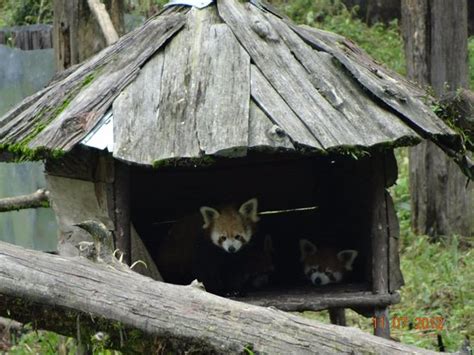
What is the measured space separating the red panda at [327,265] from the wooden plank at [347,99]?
1.37 meters

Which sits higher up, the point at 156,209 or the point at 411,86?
the point at 411,86

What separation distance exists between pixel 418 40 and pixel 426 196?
1679 millimetres

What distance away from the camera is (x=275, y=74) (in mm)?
5562

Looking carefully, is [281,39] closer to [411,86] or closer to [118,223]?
[411,86]

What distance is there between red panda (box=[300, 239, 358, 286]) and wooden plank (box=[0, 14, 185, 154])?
1930 mm

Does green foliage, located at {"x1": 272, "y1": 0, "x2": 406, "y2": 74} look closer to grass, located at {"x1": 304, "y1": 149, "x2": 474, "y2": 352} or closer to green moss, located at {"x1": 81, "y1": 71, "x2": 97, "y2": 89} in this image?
grass, located at {"x1": 304, "y1": 149, "x2": 474, "y2": 352}

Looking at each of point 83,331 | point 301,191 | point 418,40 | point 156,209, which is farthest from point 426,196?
point 83,331

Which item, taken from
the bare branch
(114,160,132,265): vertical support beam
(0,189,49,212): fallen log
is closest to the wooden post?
(114,160,132,265): vertical support beam

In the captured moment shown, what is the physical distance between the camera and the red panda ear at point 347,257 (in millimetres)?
6570

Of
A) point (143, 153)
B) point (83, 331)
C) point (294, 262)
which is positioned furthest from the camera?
point (294, 262)

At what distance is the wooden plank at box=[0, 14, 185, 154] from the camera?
17.0ft

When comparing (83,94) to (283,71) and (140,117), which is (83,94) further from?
(283,71)

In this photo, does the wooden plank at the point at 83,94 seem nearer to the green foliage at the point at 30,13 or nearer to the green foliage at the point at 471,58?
the green foliage at the point at 30,13

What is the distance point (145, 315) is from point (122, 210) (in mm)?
2103
